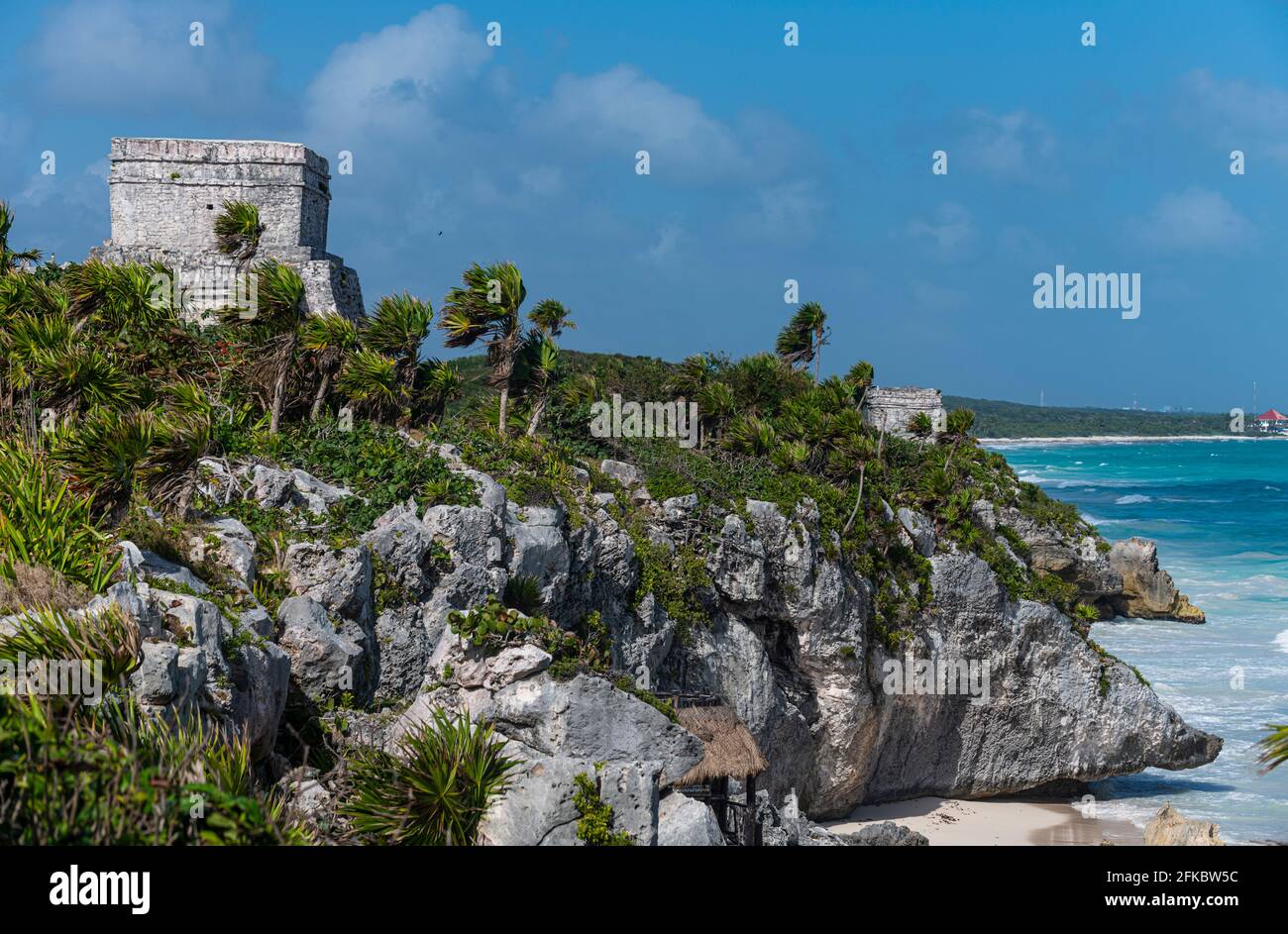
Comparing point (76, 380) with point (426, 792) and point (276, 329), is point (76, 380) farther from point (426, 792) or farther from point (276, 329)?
point (426, 792)

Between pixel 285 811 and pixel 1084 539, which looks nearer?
pixel 285 811

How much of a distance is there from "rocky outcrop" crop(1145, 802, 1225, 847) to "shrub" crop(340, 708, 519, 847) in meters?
11.7

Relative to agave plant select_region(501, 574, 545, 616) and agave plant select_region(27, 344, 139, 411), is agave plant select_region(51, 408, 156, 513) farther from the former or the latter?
agave plant select_region(501, 574, 545, 616)

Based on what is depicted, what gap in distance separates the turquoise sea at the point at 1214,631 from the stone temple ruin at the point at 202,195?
21.5 metres

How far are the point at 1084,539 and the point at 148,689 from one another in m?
35.7

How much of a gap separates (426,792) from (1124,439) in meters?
177

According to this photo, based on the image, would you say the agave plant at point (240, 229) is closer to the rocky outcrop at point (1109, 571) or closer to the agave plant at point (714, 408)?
the agave plant at point (714, 408)

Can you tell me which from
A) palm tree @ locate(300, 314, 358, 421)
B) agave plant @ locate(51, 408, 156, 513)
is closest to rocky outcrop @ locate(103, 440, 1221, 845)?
agave plant @ locate(51, 408, 156, 513)

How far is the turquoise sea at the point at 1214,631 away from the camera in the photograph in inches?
944

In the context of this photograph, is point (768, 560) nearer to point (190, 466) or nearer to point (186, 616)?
point (190, 466)

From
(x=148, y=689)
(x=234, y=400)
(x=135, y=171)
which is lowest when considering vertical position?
(x=148, y=689)

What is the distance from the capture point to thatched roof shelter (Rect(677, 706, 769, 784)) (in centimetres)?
1282
